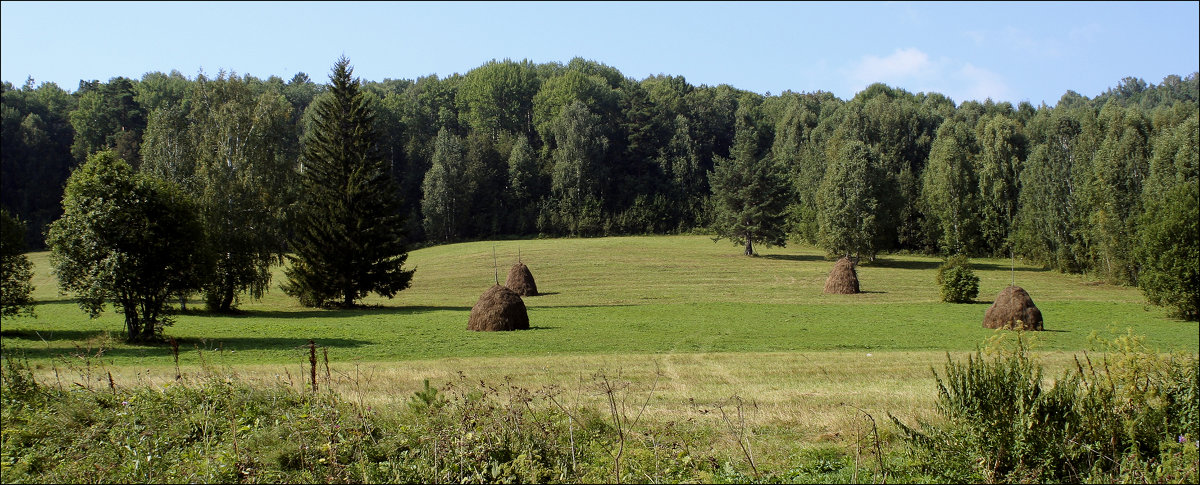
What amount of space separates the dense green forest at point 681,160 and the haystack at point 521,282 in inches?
243

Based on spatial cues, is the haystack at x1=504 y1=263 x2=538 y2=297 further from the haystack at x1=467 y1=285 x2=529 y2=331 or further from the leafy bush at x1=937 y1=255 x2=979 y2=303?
the leafy bush at x1=937 y1=255 x2=979 y2=303

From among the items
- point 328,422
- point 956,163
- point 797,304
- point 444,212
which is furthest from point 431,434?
point 444,212

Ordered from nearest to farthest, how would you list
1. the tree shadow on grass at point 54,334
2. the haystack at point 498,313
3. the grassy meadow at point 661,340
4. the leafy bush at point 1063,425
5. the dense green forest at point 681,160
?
the leafy bush at point 1063,425
the grassy meadow at point 661,340
the tree shadow on grass at point 54,334
the haystack at point 498,313
the dense green forest at point 681,160

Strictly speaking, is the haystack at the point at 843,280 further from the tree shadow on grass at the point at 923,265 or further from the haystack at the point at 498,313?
the haystack at the point at 498,313

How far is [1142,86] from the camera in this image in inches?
5197

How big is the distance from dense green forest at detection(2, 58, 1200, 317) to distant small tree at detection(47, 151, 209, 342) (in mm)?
10454

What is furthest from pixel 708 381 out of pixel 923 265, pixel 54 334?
pixel 923 265

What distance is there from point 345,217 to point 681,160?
56111 mm

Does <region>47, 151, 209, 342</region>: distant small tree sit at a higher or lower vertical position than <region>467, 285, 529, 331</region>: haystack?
higher

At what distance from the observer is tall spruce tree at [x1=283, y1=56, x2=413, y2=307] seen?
3544 cm

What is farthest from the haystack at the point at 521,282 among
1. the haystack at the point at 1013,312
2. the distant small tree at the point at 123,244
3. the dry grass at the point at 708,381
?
the dry grass at the point at 708,381

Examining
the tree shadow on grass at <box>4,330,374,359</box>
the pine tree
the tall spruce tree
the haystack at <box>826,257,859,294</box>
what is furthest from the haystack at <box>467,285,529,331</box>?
the pine tree

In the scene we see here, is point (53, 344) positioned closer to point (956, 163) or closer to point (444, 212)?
point (444, 212)

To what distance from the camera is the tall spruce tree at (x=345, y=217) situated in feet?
116
